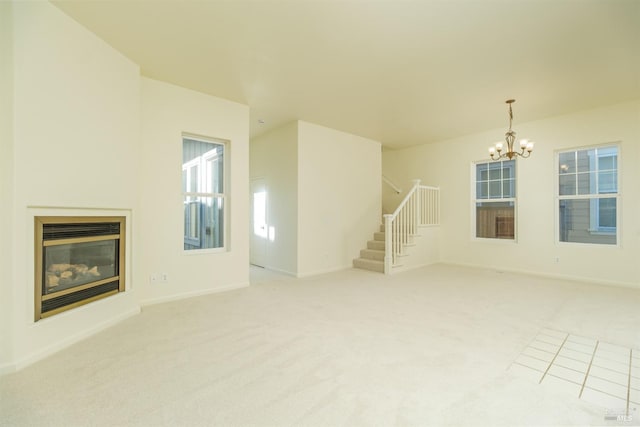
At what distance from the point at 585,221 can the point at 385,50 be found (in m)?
4.70

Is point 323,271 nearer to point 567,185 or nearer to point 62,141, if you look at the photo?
point 62,141

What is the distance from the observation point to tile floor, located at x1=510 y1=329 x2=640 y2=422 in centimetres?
181

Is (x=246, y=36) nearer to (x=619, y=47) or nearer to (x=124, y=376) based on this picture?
(x=124, y=376)

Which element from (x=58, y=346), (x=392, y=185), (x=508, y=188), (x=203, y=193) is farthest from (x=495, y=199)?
(x=58, y=346)

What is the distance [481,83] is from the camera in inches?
153

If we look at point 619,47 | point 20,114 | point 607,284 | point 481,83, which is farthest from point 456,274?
point 20,114

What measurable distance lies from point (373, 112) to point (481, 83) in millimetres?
1659

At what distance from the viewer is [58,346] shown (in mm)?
2438

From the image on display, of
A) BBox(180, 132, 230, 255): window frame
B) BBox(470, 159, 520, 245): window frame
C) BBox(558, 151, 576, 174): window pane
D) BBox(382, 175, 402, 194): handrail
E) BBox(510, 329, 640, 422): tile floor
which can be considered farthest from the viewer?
BBox(382, 175, 402, 194): handrail

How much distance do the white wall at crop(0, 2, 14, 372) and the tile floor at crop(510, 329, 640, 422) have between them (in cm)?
373

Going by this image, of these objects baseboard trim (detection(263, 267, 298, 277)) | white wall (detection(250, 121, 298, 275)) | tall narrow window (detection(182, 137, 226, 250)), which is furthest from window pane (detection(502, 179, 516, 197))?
tall narrow window (detection(182, 137, 226, 250))

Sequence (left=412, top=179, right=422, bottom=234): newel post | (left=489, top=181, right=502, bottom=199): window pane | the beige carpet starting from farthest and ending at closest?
1. (left=412, top=179, right=422, bottom=234): newel post
2. (left=489, top=181, right=502, bottom=199): window pane
3. the beige carpet

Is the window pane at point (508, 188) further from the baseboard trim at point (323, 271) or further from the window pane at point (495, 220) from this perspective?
the baseboard trim at point (323, 271)

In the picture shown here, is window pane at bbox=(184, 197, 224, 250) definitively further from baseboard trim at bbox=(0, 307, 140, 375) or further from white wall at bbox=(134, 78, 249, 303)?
baseboard trim at bbox=(0, 307, 140, 375)
